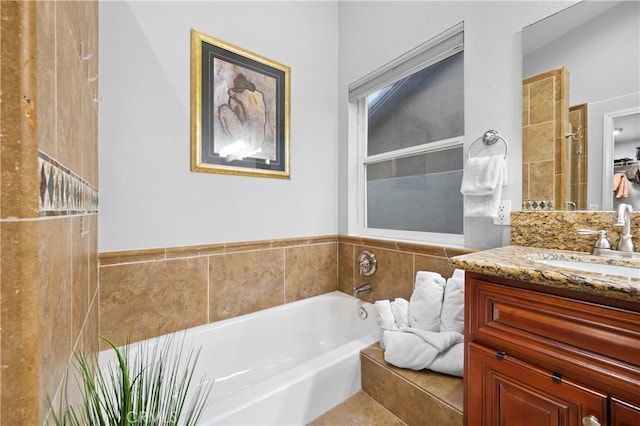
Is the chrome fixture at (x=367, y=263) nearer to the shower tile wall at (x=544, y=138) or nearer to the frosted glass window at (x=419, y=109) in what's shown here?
the frosted glass window at (x=419, y=109)

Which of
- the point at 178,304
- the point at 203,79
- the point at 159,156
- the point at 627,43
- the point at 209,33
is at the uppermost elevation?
the point at 209,33

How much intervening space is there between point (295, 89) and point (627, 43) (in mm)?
1724

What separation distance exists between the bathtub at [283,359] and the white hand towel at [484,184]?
0.90 meters

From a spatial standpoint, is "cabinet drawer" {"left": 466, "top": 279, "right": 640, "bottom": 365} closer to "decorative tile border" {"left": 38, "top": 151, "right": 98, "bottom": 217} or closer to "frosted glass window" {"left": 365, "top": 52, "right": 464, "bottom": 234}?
"frosted glass window" {"left": 365, "top": 52, "right": 464, "bottom": 234}

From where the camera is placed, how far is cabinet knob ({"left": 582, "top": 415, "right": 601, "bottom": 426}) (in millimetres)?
668

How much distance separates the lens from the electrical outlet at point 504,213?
1.37m

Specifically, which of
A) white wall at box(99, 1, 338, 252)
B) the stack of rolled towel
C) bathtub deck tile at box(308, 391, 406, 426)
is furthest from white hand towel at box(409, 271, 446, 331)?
white wall at box(99, 1, 338, 252)

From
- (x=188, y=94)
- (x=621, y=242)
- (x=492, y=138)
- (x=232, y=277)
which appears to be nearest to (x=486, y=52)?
(x=492, y=138)

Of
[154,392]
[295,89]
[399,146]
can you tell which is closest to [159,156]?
[295,89]

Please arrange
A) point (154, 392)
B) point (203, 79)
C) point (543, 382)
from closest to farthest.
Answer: point (154, 392) → point (543, 382) → point (203, 79)

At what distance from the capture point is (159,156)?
1517 mm

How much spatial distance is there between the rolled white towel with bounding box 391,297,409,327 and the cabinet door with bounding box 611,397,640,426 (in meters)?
0.86

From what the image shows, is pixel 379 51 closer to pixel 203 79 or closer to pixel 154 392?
pixel 203 79

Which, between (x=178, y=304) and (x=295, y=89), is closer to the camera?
(x=178, y=304)
